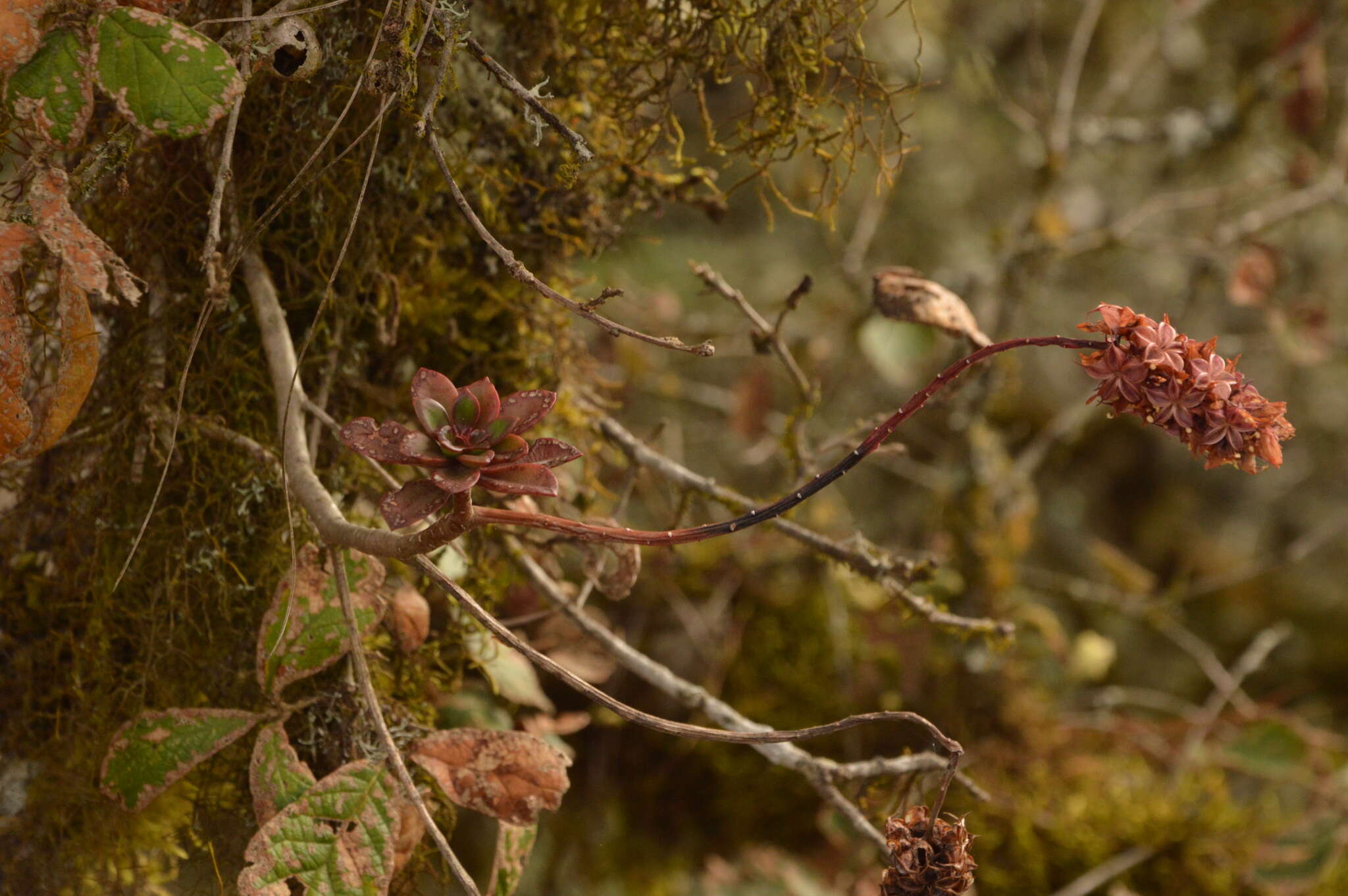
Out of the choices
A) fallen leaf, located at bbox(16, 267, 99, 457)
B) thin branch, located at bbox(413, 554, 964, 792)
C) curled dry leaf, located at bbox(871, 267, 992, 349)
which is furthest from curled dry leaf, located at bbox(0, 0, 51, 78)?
curled dry leaf, located at bbox(871, 267, 992, 349)

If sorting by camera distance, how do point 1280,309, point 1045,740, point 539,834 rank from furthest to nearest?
point 1280,309
point 1045,740
point 539,834

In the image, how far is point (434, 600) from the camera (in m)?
0.70

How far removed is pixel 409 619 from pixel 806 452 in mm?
329

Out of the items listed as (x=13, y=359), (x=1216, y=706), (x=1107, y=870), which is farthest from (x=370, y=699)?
(x=1216, y=706)

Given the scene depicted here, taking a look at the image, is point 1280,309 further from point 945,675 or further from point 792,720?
point 792,720

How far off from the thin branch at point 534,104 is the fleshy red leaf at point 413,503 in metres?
0.20

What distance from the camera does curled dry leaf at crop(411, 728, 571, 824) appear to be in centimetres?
56

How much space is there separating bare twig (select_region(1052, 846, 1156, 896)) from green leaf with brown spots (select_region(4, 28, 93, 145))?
1068mm

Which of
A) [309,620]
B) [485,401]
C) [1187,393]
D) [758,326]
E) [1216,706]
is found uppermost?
[1216,706]

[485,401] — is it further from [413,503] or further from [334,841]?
[334,841]

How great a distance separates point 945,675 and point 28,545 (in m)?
0.94

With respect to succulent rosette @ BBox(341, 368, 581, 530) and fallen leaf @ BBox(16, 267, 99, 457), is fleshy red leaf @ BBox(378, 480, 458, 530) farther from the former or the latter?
fallen leaf @ BBox(16, 267, 99, 457)

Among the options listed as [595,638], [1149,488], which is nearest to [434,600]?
[595,638]

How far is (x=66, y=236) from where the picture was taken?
48 cm
